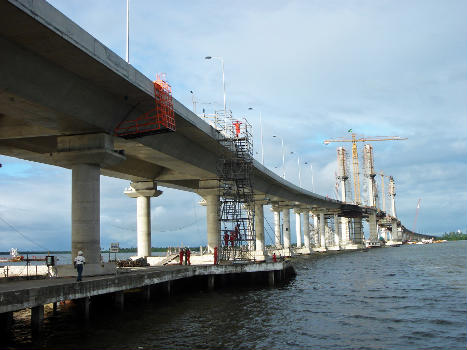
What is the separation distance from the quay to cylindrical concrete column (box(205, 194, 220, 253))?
412 inches

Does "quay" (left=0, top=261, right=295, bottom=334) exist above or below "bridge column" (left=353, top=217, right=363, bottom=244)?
below

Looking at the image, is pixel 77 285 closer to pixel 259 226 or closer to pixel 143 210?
pixel 143 210

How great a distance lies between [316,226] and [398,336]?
124508mm

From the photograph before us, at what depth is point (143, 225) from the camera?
178 ft

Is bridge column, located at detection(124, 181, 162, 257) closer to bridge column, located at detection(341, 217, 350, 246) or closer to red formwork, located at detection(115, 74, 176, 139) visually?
red formwork, located at detection(115, 74, 176, 139)

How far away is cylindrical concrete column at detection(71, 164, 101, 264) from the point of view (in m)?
28.4

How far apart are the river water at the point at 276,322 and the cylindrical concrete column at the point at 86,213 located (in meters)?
3.64

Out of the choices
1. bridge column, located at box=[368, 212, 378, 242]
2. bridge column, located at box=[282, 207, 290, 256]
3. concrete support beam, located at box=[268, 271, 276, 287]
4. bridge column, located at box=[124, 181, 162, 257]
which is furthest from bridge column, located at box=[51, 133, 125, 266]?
bridge column, located at box=[368, 212, 378, 242]

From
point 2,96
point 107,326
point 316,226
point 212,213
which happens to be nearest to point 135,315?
point 107,326

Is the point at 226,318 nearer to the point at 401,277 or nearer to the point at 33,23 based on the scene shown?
the point at 33,23

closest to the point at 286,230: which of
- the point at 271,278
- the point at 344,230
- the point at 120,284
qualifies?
the point at 271,278

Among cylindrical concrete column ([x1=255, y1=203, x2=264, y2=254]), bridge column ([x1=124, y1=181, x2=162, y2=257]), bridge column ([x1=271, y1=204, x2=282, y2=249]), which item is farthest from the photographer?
bridge column ([x1=271, y1=204, x2=282, y2=249])

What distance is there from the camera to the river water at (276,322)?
20.4 meters

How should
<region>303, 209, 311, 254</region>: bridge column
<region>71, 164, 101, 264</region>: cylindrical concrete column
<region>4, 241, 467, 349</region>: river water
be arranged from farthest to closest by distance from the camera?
<region>303, 209, 311, 254</region>: bridge column < <region>71, 164, 101, 264</region>: cylindrical concrete column < <region>4, 241, 467, 349</region>: river water
